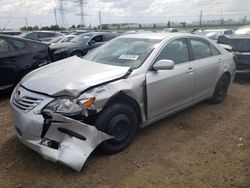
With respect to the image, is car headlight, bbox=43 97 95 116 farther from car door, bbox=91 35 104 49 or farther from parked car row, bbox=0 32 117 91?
car door, bbox=91 35 104 49

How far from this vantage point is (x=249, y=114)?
4617 millimetres

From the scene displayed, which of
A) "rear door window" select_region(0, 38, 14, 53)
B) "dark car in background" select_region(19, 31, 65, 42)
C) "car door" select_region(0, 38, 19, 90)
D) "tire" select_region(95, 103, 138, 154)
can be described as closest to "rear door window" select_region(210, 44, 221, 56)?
"tire" select_region(95, 103, 138, 154)

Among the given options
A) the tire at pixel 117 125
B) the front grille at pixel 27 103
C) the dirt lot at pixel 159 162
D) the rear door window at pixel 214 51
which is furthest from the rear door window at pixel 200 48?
the front grille at pixel 27 103

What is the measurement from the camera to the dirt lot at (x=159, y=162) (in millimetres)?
2619

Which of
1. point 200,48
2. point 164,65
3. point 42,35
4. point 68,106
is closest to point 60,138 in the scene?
point 68,106

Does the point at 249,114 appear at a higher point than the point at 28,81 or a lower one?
lower

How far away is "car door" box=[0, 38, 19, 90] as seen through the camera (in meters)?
5.10

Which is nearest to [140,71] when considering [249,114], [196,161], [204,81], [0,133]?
[196,161]

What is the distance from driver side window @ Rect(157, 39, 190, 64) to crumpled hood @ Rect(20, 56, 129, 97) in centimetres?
77

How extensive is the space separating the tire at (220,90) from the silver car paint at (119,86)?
521 mm

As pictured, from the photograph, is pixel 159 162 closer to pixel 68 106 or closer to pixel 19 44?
pixel 68 106

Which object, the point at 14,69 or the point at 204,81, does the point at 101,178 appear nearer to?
the point at 204,81

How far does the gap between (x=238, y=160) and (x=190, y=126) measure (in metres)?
1.08

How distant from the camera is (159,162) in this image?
2.96m
